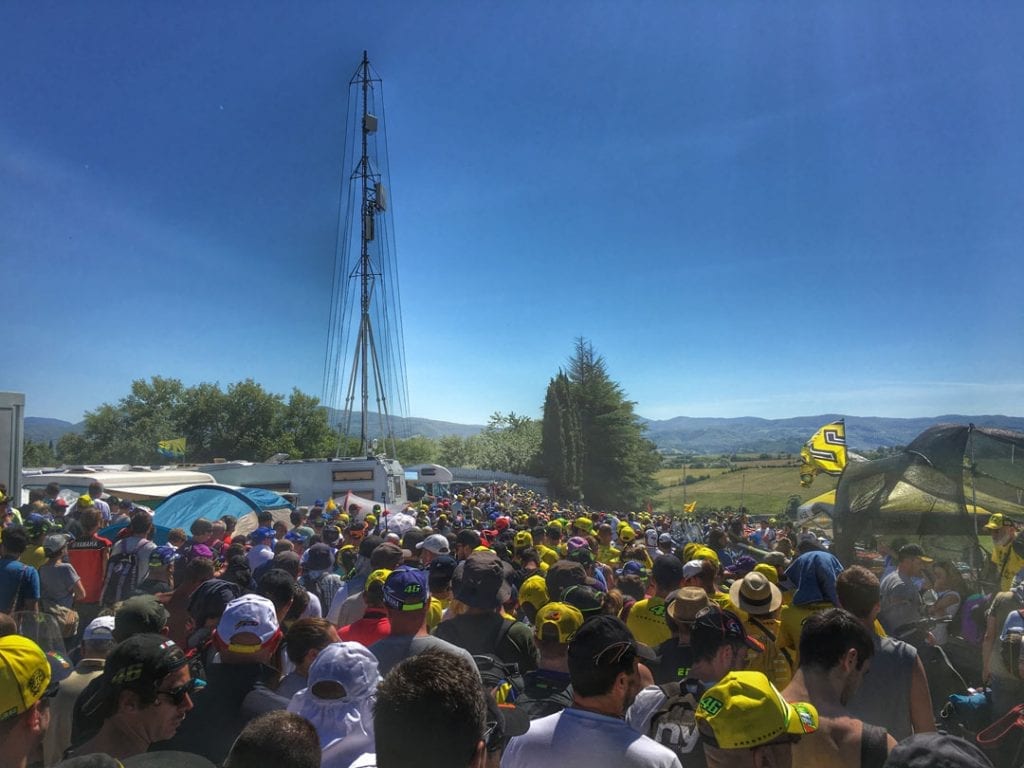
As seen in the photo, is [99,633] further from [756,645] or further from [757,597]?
[757,597]

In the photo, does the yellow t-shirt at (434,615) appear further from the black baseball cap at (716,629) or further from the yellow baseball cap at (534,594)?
the black baseball cap at (716,629)

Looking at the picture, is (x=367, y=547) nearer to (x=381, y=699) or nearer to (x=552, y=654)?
(x=552, y=654)

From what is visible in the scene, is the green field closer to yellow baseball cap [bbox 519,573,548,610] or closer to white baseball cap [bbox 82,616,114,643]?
yellow baseball cap [bbox 519,573,548,610]

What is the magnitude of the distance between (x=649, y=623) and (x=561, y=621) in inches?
53.9

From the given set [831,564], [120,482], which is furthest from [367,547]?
[120,482]

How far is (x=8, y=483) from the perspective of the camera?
1439cm

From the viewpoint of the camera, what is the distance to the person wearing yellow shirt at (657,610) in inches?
178

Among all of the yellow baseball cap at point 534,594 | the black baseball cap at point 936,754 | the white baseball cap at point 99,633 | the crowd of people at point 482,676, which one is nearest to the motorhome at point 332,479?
the crowd of people at point 482,676

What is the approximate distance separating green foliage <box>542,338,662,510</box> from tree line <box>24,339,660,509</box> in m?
0.09

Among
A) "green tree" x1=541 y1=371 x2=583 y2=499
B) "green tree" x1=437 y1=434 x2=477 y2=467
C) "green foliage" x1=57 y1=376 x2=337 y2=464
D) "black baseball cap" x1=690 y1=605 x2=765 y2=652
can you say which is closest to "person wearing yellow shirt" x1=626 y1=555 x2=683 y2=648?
"black baseball cap" x1=690 y1=605 x2=765 y2=652

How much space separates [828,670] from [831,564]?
4.93 ft

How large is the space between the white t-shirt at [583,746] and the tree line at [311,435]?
5093 cm

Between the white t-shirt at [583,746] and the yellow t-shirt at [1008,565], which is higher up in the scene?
the white t-shirt at [583,746]

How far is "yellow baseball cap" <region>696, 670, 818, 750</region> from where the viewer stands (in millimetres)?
2057
